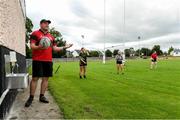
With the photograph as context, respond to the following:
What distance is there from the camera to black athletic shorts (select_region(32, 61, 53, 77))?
26.8ft

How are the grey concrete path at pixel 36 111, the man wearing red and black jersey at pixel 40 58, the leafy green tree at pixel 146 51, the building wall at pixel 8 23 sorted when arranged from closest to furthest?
the building wall at pixel 8 23 → the grey concrete path at pixel 36 111 → the man wearing red and black jersey at pixel 40 58 → the leafy green tree at pixel 146 51

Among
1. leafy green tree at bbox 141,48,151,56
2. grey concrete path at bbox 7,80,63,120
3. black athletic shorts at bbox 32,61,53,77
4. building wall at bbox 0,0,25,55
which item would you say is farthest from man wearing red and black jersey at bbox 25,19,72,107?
leafy green tree at bbox 141,48,151,56

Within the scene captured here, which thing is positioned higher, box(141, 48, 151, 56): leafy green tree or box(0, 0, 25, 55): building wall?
box(0, 0, 25, 55): building wall

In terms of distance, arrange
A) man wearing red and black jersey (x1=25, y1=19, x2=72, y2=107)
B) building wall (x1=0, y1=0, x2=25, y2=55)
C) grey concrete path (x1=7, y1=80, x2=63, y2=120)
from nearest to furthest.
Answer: building wall (x1=0, y1=0, x2=25, y2=55)
grey concrete path (x1=7, y1=80, x2=63, y2=120)
man wearing red and black jersey (x1=25, y1=19, x2=72, y2=107)

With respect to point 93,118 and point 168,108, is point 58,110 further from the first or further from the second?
point 168,108

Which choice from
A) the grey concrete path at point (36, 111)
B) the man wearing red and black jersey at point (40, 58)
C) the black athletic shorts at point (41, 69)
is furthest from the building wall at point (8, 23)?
the grey concrete path at point (36, 111)

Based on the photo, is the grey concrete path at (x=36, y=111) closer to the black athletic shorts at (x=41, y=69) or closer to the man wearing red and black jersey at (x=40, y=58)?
the man wearing red and black jersey at (x=40, y=58)

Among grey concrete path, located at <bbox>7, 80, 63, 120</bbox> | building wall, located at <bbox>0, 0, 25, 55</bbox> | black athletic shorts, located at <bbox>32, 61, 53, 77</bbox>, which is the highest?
building wall, located at <bbox>0, 0, 25, 55</bbox>

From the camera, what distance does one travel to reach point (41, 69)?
8.22 m

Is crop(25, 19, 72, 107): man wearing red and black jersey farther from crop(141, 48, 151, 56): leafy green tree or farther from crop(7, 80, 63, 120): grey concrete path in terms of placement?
crop(141, 48, 151, 56): leafy green tree

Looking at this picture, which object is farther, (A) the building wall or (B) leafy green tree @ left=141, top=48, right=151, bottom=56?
(B) leafy green tree @ left=141, top=48, right=151, bottom=56

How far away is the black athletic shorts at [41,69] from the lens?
26.8ft

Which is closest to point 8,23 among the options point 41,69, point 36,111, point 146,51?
point 41,69

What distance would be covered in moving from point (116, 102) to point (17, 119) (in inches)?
117
